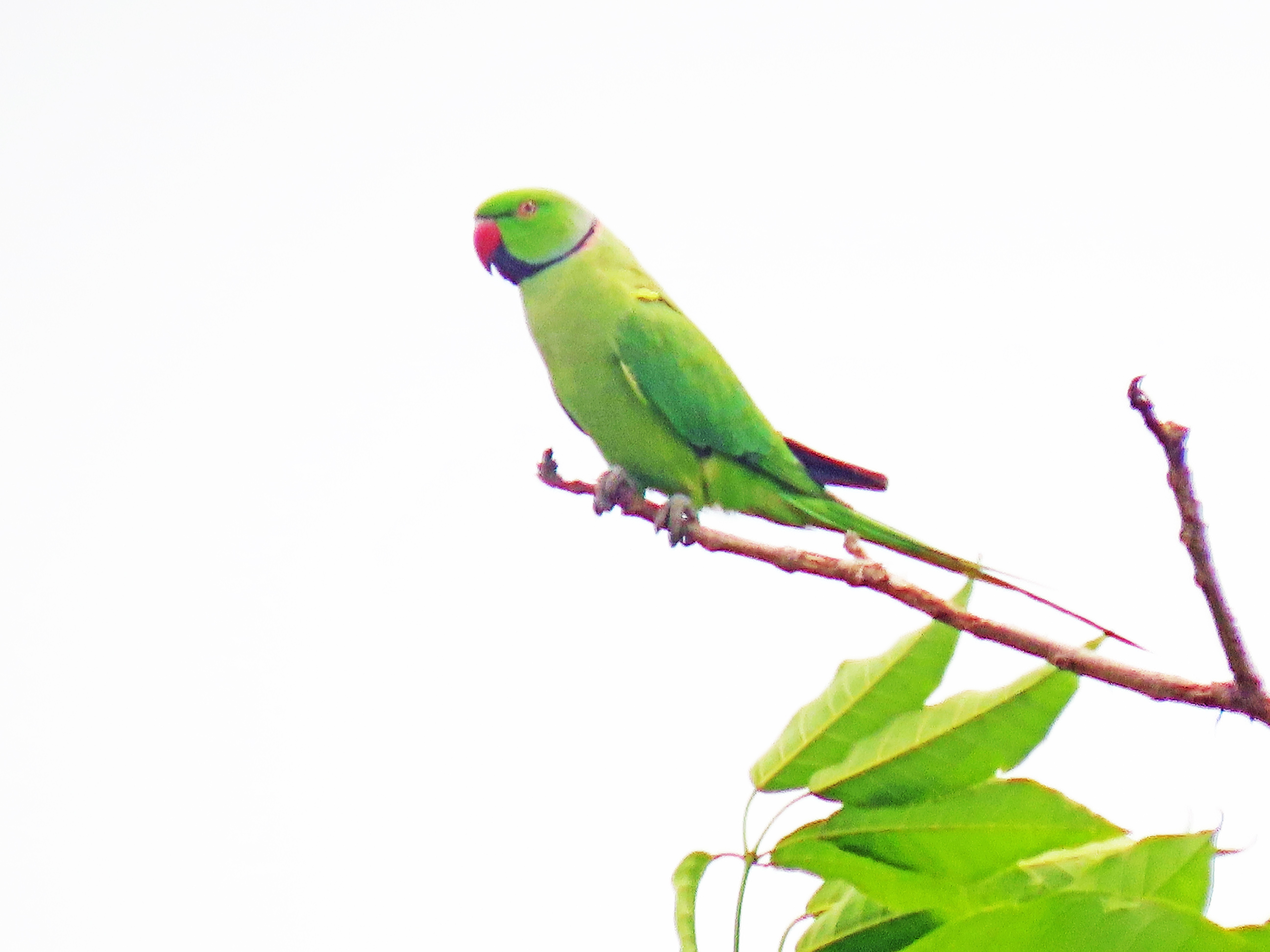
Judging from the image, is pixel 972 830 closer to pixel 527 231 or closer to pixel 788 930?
pixel 788 930

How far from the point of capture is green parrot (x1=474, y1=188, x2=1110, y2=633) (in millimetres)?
3387

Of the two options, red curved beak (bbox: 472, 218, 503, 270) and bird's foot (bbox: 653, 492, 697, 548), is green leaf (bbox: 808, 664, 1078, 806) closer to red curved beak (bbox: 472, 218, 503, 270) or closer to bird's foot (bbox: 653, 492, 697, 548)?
bird's foot (bbox: 653, 492, 697, 548)

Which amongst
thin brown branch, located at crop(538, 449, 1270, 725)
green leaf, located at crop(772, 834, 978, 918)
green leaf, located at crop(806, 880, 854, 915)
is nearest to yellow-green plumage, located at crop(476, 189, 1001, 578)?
thin brown branch, located at crop(538, 449, 1270, 725)

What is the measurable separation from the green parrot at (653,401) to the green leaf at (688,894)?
1837mm

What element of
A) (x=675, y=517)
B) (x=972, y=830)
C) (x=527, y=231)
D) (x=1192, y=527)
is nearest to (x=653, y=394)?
(x=675, y=517)

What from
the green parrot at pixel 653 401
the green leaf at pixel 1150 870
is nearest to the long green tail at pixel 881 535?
the green parrot at pixel 653 401

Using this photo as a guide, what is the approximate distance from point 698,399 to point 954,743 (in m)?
2.18

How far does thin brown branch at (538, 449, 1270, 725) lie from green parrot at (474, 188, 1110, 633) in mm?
1454

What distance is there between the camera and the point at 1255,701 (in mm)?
1195

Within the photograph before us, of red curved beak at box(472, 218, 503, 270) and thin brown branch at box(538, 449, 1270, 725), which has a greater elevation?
red curved beak at box(472, 218, 503, 270)

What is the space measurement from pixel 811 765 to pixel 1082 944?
0.43m

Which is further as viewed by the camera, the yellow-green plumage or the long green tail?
the yellow-green plumage

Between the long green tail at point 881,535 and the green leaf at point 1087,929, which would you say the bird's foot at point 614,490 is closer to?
the long green tail at point 881,535

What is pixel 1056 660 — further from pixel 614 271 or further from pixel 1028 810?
pixel 614 271
